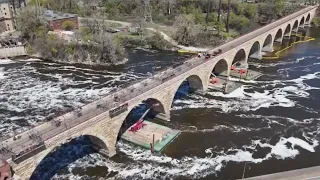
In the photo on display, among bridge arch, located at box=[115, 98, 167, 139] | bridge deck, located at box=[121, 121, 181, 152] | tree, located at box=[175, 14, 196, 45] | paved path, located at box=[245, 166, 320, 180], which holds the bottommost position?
paved path, located at box=[245, 166, 320, 180]

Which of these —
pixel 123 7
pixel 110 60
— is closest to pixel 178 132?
pixel 110 60

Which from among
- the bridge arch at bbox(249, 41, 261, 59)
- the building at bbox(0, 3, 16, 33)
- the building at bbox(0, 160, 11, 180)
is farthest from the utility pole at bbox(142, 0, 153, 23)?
the building at bbox(0, 160, 11, 180)

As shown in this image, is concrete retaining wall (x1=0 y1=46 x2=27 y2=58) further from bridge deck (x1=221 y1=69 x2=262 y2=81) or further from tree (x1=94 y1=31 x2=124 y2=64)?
bridge deck (x1=221 y1=69 x2=262 y2=81)

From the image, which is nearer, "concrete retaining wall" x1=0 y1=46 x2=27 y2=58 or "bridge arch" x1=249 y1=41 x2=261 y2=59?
"bridge arch" x1=249 y1=41 x2=261 y2=59

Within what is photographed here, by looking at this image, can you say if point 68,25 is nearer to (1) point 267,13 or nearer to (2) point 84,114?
(2) point 84,114

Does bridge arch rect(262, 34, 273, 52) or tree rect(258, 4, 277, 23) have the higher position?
tree rect(258, 4, 277, 23)

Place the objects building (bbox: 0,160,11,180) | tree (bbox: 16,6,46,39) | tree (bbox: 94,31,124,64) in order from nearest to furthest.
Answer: building (bbox: 0,160,11,180), tree (bbox: 94,31,124,64), tree (bbox: 16,6,46,39)
